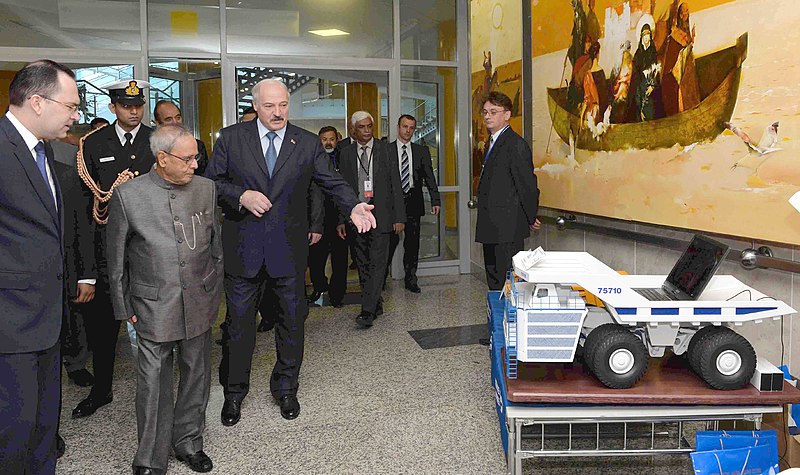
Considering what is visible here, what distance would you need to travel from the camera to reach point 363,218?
10.3 ft

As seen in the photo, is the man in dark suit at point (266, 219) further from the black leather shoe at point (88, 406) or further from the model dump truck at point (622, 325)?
the model dump truck at point (622, 325)

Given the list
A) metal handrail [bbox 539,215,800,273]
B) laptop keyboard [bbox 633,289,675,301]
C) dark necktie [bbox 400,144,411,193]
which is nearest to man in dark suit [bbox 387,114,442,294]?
dark necktie [bbox 400,144,411,193]

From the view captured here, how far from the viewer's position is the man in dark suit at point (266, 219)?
3350mm

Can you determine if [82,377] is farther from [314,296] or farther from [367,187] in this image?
[367,187]

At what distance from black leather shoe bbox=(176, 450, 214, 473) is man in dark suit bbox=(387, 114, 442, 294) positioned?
3.76m

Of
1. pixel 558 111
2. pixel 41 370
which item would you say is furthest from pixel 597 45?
pixel 41 370

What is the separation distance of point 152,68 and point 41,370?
5400 millimetres

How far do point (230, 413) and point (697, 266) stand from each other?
2.36m

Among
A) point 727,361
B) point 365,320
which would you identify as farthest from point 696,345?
point 365,320

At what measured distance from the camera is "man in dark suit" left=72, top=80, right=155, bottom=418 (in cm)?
354

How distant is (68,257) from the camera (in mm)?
2648

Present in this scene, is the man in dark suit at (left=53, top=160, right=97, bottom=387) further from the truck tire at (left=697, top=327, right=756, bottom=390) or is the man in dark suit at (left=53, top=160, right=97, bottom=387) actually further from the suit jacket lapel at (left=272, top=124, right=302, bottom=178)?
the truck tire at (left=697, top=327, right=756, bottom=390)

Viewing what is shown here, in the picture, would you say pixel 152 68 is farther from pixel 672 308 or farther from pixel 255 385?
pixel 672 308

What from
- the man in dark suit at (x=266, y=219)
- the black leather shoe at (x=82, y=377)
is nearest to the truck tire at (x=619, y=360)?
the man in dark suit at (x=266, y=219)
